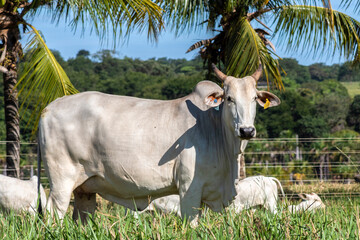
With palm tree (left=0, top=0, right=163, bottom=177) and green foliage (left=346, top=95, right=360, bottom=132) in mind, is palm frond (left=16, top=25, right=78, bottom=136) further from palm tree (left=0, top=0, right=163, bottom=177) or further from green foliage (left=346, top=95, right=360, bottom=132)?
green foliage (left=346, top=95, right=360, bottom=132)

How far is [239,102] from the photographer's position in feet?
15.4

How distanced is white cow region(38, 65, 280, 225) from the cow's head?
0.04 feet

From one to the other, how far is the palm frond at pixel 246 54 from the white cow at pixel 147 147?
154 inches

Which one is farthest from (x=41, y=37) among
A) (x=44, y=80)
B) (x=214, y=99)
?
(x=214, y=99)

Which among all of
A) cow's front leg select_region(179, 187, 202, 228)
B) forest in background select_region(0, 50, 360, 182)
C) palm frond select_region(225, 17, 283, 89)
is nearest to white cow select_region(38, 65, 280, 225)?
cow's front leg select_region(179, 187, 202, 228)

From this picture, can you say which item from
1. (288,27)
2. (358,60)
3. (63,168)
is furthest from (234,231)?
(358,60)

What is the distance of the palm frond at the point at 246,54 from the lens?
9.11 m

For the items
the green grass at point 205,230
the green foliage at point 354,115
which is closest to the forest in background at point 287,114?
the green foliage at point 354,115

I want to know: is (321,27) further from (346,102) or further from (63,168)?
(346,102)

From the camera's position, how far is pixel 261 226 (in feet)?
11.7

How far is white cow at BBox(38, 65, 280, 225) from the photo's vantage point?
16.2 ft

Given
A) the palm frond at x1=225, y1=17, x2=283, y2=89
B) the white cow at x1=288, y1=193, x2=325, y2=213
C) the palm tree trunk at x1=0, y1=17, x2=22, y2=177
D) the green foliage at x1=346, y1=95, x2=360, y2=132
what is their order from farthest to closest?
1. the green foliage at x1=346, y1=95, x2=360, y2=132
2. the palm frond at x1=225, y1=17, x2=283, y2=89
3. the palm tree trunk at x1=0, y1=17, x2=22, y2=177
4. the white cow at x1=288, y1=193, x2=325, y2=213

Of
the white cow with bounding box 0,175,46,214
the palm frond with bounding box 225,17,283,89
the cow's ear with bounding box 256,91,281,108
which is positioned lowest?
the white cow with bounding box 0,175,46,214

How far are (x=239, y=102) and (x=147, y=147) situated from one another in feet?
3.29
